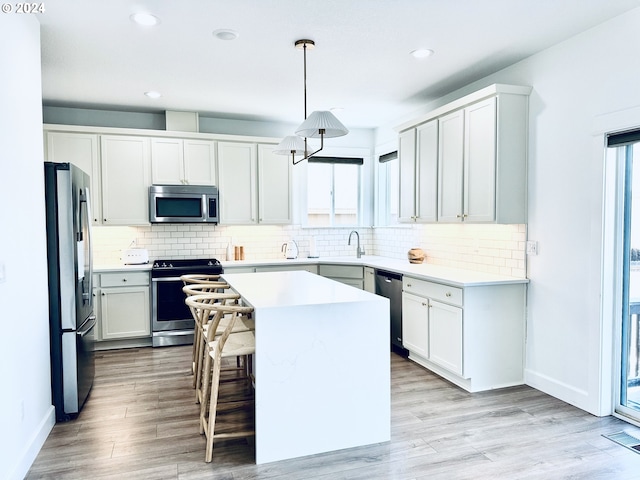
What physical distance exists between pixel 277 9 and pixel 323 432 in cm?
258

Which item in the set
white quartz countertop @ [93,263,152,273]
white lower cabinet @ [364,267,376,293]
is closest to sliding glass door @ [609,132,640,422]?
white lower cabinet @ [364,267,376,293]

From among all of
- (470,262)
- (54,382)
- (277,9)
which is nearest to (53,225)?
(54,382)

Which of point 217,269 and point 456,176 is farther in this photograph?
point 217,269

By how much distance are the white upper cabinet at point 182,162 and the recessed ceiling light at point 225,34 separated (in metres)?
2.26

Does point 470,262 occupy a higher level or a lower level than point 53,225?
lower

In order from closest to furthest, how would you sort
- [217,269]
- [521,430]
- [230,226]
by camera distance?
[521,430], [217,269], [230,226]

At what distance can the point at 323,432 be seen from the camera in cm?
268

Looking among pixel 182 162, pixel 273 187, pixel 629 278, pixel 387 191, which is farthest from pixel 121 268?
pixel 629 278

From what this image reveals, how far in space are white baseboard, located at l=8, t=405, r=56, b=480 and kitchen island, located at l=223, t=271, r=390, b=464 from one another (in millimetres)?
1226

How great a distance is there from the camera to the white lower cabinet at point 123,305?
4.82m

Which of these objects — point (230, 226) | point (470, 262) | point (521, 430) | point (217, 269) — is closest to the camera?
point (521, 430)

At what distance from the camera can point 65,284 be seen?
10.2 feet

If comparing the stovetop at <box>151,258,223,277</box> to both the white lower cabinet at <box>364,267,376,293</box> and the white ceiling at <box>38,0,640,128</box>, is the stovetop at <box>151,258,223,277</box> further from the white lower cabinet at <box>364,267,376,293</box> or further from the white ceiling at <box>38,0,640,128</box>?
the white ceiling at <box>38,0,640,128</box>

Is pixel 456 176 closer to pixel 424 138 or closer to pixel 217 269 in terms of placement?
pixel 424 138
